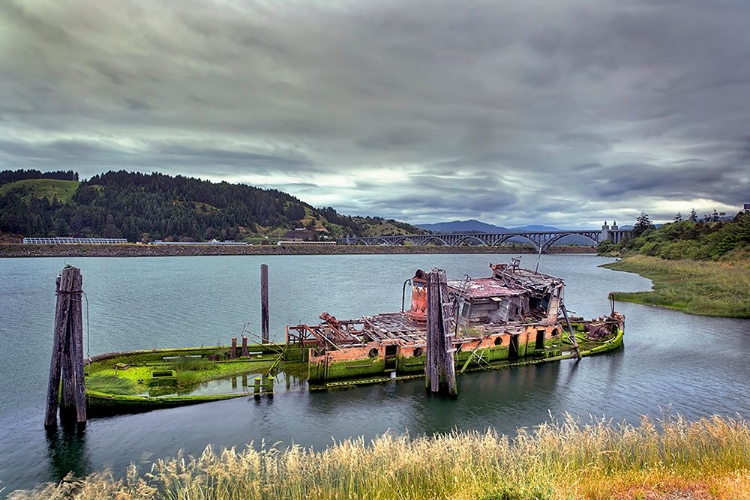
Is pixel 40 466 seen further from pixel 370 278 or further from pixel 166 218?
pixel 166 218

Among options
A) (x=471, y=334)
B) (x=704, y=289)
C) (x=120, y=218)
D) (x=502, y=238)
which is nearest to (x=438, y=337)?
(x=471, y=334)

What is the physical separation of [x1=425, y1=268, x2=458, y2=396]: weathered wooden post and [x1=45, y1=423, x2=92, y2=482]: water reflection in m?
13.2

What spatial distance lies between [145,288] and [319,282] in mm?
23144

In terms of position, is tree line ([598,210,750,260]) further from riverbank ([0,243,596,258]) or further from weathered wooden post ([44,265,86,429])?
weathered wooden post ([44,265,86,429])

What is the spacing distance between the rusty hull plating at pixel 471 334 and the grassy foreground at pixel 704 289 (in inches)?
701

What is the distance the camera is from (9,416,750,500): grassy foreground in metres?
9.22

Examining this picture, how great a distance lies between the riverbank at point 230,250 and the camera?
401 ft

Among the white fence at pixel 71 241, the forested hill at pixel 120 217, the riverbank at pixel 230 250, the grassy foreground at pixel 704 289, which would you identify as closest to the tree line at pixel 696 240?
the grassy foreground at pixel 704 289

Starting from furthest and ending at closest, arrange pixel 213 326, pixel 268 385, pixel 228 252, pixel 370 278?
pixel 228 252 < pixel 370 278 < pixel 213 326 < pixel 268 385

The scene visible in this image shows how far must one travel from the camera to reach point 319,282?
66562mm

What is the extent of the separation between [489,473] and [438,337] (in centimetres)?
982

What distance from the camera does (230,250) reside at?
146 metres

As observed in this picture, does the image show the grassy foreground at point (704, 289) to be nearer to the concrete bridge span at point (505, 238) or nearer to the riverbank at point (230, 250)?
the concrete bridge span at point (505, 238)

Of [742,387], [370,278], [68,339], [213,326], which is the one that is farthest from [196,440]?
[370,278]
